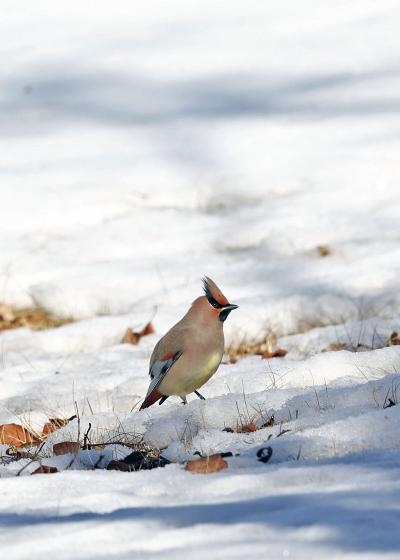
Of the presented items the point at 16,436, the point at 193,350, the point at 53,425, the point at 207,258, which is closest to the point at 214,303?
the point at 193,350

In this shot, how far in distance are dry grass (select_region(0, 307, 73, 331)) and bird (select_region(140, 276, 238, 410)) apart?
274 cm

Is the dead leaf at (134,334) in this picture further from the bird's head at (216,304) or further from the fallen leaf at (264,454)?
the fallen leaf at (264,454)

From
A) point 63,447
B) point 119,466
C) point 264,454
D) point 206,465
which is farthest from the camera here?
point 63,447

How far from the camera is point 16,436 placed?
4.71m

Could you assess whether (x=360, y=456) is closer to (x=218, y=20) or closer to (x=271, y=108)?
(x=271, y=108)

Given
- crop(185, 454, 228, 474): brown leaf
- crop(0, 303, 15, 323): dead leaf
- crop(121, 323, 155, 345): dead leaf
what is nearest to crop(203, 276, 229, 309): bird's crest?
crop(185, 454, 228, 474): brown leaf

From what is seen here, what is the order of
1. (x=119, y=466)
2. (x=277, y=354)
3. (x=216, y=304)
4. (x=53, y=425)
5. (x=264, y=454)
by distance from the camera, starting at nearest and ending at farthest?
(x=264, y=454) < (x=119, y=466) < (x=216, y=304) < (x=53, y=425) < (x=277, y=354)

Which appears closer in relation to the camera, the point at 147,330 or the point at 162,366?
the point at 162,366

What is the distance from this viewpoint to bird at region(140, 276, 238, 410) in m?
4.52

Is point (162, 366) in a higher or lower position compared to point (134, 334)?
higher

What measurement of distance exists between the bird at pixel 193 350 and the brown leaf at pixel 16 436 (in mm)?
498

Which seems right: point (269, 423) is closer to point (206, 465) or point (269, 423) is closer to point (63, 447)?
point (63, 447)

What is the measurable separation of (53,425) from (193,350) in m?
0.74

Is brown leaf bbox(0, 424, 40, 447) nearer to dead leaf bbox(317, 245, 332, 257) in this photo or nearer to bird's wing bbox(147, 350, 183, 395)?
bird's wing bbox(147, 350, 183, 395)
